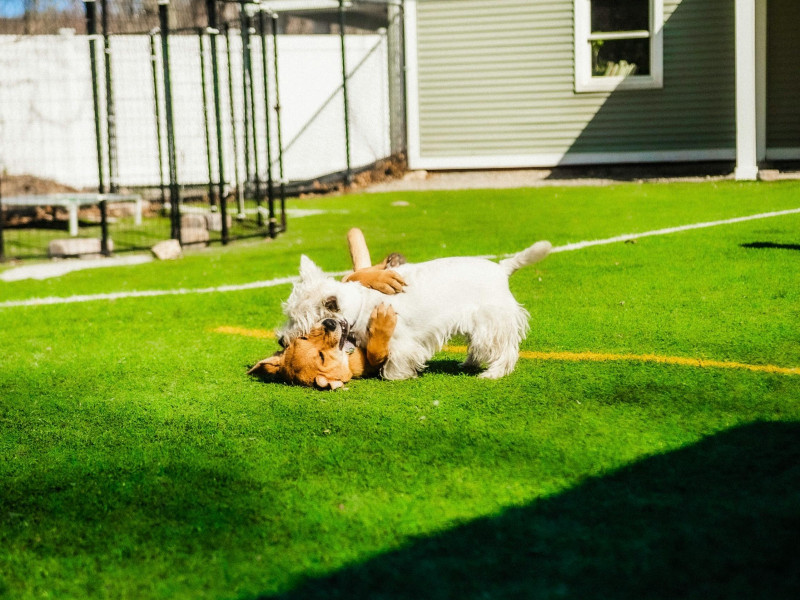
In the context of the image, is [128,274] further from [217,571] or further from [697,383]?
[217,571]

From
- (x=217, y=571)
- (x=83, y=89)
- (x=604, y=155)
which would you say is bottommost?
(x=217, y=571)

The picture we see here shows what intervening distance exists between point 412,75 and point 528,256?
14.4m

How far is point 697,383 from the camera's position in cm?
479

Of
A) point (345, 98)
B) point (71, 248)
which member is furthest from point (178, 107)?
point (71, 248)

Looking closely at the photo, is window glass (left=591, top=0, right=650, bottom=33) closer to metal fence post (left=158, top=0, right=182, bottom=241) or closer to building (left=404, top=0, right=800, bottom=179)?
building (left=404, top=0, right=800, bottom=179)

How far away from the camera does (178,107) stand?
60.5 ft

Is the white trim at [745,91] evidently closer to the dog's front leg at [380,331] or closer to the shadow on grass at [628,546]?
the dog's front leg at [380,331]

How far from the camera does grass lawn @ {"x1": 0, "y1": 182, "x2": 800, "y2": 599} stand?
296cm

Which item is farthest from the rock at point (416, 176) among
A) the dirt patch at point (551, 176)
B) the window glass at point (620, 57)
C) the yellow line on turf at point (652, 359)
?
the yellow line on turf at point (652, 359)

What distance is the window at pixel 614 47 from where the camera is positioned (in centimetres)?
1788

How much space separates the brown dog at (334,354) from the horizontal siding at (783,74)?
47.2 ft

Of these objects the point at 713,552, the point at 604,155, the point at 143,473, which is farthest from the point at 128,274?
the point at 604,155

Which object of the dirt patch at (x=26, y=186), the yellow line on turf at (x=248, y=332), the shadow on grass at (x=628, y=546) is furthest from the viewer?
the dirt patch at (x=26, y=186)

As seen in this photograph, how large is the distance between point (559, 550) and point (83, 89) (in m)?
18.7
